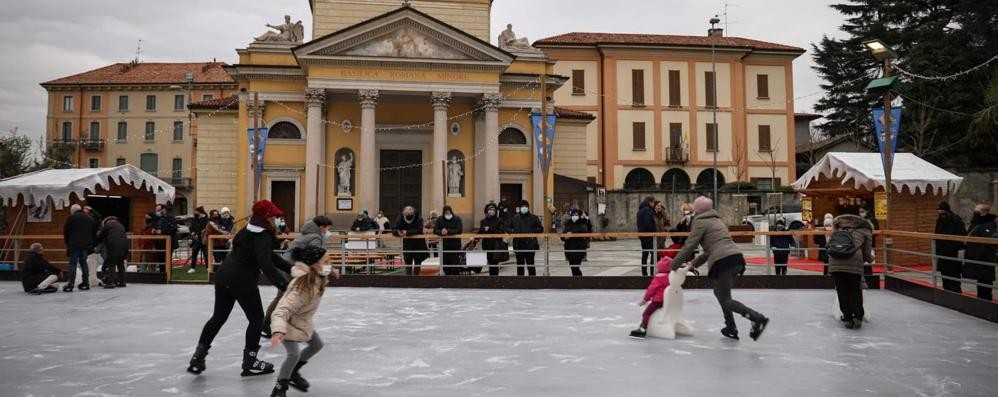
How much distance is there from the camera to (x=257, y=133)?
76.2 feet

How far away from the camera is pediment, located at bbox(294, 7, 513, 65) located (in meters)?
25.9

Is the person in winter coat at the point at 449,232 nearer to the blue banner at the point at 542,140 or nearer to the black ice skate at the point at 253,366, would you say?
the black ice skate at the point at 253,366

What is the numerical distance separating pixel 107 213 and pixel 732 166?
3908 centimetres

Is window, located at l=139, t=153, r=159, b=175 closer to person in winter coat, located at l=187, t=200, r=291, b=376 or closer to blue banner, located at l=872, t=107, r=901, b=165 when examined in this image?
blue banner, located at l=872, t=107, r=901, b=165

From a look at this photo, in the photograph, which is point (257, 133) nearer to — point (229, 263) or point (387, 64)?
point (387, 64)

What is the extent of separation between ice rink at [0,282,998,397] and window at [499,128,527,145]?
18892 mm

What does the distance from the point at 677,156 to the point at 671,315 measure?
39.2 meters

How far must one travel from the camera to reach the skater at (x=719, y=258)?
7.13 m

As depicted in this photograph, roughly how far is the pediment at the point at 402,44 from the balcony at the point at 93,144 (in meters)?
42.8

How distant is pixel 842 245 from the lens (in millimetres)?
8172

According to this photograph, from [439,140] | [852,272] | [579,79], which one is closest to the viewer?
[852,272]

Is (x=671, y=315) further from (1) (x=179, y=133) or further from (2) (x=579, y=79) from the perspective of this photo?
(1) (x=179, y=133)

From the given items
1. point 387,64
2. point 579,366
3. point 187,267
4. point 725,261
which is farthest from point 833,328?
point 387,64

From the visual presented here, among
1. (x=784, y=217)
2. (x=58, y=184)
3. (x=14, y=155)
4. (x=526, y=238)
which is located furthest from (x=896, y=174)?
(x=14, y=155)
